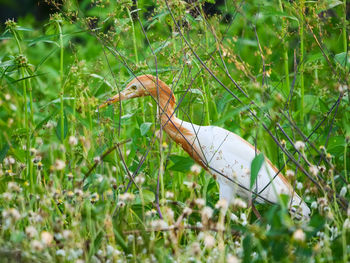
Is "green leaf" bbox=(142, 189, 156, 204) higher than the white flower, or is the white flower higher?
the white flower

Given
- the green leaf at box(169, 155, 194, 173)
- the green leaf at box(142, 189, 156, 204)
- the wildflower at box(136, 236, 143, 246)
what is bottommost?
the green leaf at box(142, 189, 156, 204)

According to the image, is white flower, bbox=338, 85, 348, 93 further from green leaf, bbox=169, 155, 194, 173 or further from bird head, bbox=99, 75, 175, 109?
bird head, bbox=99, 75, 175, 109

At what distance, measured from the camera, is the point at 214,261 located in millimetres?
1783

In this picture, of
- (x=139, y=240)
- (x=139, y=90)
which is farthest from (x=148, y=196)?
(x=139, y=90)

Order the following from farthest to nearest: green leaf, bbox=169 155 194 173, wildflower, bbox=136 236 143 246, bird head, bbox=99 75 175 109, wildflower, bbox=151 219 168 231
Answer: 1. bird head, bbox=99 75 175 109
2. green leaf, bbox=169 155 194 173
3. wildflower, bbox=136 236 143 246
4. wildflower, bbox=151 219 168 231

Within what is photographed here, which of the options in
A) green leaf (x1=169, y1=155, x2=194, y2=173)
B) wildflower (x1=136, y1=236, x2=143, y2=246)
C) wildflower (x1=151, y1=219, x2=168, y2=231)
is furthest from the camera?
green leaf (x1=169, y1=155, x2=194, y2=173)

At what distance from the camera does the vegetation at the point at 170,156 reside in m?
1.73

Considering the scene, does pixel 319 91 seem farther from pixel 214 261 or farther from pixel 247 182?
pixel 214 261

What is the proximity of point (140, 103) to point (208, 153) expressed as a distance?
498mm

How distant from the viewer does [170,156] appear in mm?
2525

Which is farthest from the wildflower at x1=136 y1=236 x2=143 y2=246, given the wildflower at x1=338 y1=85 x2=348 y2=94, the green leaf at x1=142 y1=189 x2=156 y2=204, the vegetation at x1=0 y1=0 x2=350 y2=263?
the wildflower at x1=338 y1=85 x2=348 y2=94

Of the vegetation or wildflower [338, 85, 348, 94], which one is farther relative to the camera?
wildflower [338, 85, 348, 94]

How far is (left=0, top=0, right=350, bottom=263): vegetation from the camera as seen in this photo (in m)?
1.73

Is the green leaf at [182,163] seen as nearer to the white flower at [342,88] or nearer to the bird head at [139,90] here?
the bird head at [139,90]
